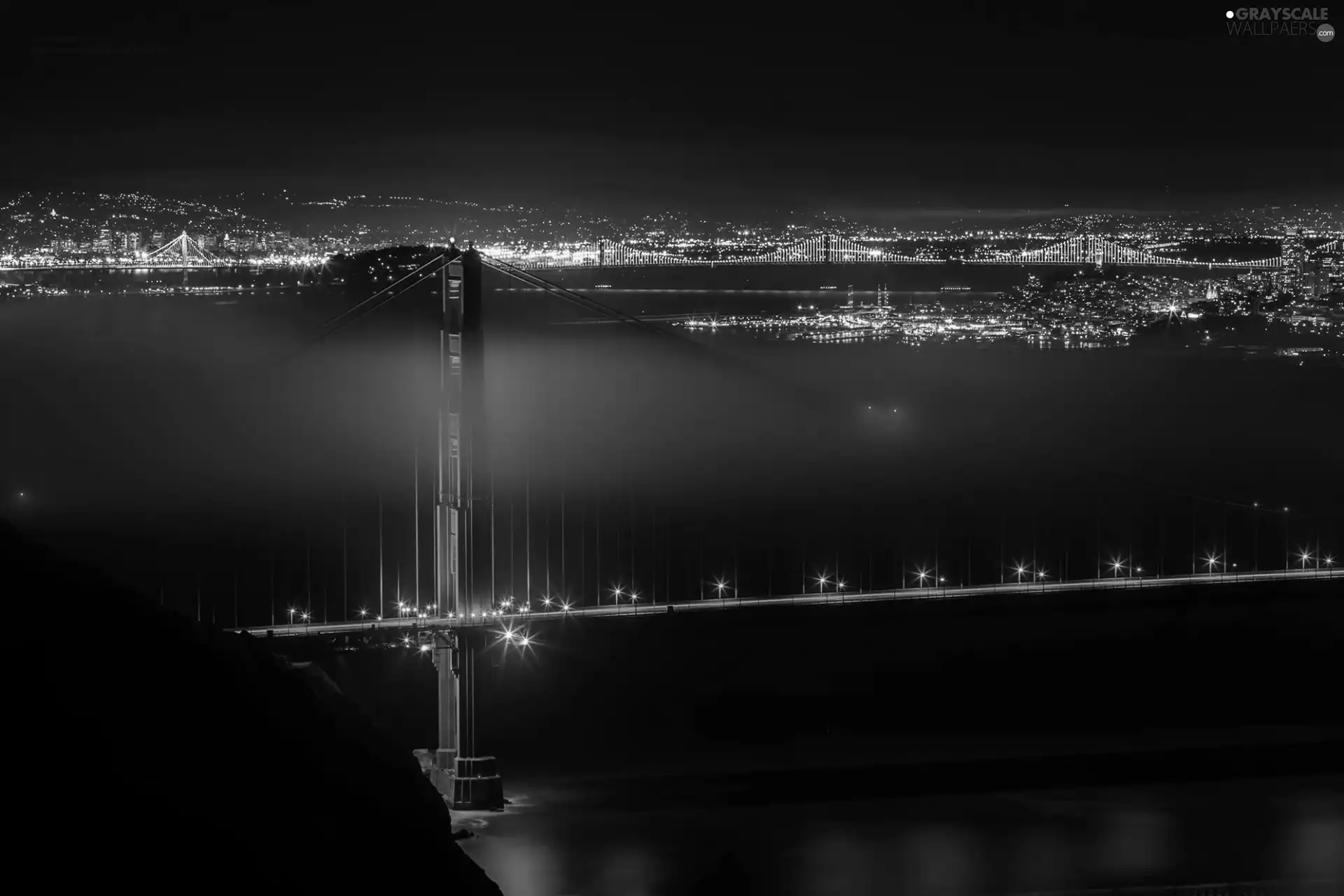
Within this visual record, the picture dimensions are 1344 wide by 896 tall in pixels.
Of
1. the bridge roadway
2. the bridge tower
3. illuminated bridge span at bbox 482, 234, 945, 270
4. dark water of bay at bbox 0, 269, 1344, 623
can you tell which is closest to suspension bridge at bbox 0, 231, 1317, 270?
illuminated bridge span at bbox 482, 234, 945, 270

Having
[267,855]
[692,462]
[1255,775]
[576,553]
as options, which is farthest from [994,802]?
[692,462]

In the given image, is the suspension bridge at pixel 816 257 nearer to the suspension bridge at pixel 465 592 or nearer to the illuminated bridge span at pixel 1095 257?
the illuminated bridge span at pixel 1095 257

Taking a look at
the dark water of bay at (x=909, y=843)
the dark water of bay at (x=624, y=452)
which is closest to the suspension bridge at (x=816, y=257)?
the dark water of bay at (x=624, y=452)

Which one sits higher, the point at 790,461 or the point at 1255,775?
the point at 790,461

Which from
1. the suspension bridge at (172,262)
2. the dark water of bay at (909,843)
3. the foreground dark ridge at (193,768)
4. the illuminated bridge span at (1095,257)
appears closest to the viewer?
the foreground dark ridge at (193,768)

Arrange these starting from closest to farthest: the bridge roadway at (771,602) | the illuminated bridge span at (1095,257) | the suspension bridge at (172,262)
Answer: the bridge roadway at (771,602)
the suspension bridge at (172,262)
the illuminated bridge span at (1095,257)

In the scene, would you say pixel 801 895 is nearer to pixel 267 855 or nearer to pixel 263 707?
pixel 263 707
